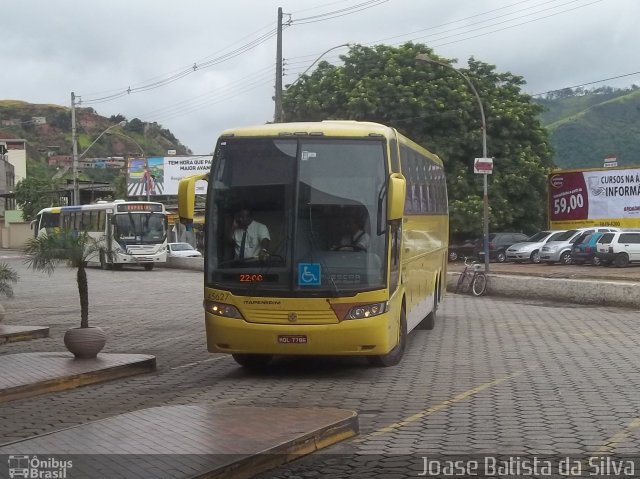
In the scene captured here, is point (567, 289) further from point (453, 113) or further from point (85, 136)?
point (85, 136)

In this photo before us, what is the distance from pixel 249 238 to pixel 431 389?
9.58 feet

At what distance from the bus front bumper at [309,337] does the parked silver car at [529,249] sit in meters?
35.3

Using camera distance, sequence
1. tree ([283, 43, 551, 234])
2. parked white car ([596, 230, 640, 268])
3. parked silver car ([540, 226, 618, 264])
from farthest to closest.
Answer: tree ([283, 43, 551, 234])
parked silver car ([540, 226, 618, 264])
parked white car ([596, 230, 640, 268])

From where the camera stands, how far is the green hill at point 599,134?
11781 centimetres

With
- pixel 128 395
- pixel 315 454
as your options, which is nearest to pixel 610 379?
pixel 315 454

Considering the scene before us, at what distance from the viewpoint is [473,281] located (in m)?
26.6

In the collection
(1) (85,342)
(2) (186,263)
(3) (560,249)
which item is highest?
(1) (85,342)

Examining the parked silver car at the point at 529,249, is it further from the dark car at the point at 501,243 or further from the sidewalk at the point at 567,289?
the sidewalk at the point at 567,289

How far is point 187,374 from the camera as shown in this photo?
40.9 ft

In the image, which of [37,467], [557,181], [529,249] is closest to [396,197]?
[37,467]

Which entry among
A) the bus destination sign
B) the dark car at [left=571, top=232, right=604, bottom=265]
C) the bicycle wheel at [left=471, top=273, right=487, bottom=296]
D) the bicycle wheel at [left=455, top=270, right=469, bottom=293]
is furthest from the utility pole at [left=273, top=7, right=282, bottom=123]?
the dark car at [left=571, top=232, right=604, bottom=265]

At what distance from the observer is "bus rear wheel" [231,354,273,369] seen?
1263 centimetres

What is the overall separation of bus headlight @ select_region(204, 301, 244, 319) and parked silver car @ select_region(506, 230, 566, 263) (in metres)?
35.6

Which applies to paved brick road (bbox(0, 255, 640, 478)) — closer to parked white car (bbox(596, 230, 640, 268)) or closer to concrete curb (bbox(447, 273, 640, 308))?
concrete curb (bbox(447, 273, 640, 308))
